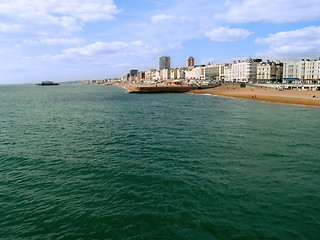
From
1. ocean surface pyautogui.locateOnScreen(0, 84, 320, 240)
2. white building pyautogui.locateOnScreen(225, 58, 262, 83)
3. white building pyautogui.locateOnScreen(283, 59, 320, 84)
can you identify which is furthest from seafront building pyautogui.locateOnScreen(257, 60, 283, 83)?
ocean surface pyautogui.locateOnScreen(0, 84, 320, 240)

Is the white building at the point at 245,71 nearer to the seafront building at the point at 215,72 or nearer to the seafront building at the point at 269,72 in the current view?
the seafront building at the point at 269,72

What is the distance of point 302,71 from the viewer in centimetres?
11650

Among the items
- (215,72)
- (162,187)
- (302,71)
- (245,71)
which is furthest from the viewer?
(215,72)

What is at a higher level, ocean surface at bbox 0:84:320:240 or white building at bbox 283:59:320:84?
white building at bbox 283:59:320:84

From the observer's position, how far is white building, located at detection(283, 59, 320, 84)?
369ft

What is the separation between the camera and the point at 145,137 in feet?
85.3

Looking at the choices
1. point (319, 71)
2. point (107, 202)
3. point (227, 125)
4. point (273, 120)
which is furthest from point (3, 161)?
point (319, 71)

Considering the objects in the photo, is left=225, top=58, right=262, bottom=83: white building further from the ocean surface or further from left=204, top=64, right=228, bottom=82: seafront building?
the ocean surface

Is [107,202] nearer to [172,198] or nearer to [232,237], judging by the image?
[172,198]

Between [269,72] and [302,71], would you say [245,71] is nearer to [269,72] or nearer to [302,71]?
[269,72]

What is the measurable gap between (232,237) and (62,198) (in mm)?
8742

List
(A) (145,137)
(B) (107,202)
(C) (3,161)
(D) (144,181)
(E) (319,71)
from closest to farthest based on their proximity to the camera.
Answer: (B) (107,202), (D) (144,181), (C) (3,161), (A) (145,137), (E) (319,71)

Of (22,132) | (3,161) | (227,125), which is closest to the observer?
(3,161)

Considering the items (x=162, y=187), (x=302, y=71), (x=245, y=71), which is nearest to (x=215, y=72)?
(x=245, y=71)
